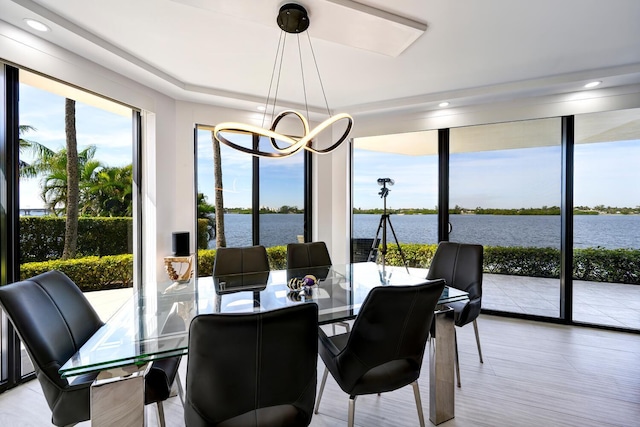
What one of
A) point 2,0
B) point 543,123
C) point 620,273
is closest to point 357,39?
point 2,0

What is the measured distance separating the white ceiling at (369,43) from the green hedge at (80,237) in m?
1.41

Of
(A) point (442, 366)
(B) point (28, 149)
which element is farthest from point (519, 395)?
(B) point (28, 149)

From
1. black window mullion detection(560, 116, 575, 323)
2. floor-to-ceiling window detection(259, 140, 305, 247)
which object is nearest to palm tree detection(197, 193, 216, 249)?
floor-to-ceiling window detection(259, 140, 305, 247)

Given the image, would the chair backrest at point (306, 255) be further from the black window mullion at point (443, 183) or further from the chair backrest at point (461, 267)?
the black window mullion at point (443, 183)

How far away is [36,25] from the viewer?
6.53ft

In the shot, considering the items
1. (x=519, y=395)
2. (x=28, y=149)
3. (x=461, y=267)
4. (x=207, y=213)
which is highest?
(x=28, y=149)

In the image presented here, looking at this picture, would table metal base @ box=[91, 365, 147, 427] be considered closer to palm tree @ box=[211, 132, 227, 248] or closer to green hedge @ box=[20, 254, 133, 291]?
green hedge @ box=[20, 254, 133, 291]

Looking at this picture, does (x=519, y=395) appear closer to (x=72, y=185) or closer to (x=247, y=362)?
(x=247, y=362)

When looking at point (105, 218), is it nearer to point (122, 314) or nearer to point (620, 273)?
point (122, 314)

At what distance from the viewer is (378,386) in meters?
1.45

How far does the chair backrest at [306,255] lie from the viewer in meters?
3.00

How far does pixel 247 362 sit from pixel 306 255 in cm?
208

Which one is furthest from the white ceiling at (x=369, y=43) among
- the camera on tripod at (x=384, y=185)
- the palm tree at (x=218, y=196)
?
the camera on tripod at (x=384, y=185)

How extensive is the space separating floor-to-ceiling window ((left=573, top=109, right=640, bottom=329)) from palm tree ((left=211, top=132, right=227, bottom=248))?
4252mm
